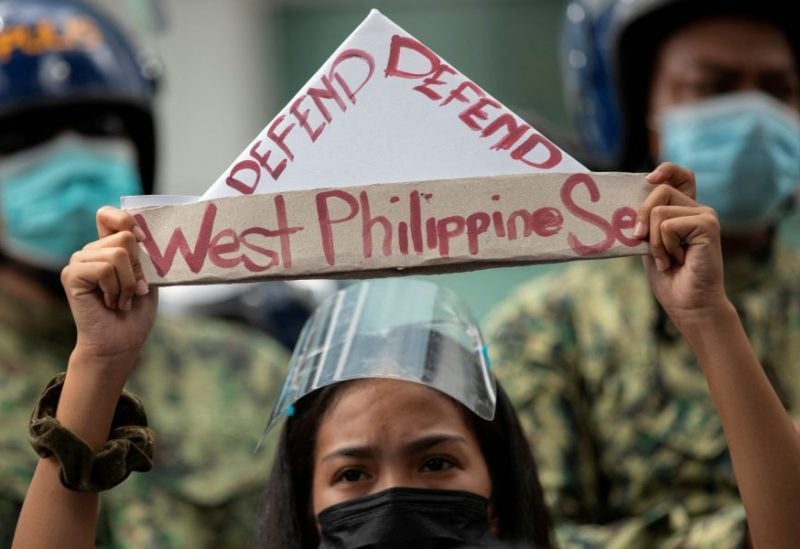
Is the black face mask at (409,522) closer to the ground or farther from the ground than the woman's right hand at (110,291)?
closer to the ground

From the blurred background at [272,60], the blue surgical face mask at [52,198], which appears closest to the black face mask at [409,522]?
the blue surgical face mask at [52,198]

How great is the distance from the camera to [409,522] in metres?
3.13

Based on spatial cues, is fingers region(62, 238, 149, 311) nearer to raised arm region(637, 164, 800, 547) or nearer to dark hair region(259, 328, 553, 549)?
dark hair region(259, 328, 553, 549)

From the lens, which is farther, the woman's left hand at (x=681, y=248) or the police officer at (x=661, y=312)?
the police officer at (x=661, y=312)

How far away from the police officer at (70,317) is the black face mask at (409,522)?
1.18 meters

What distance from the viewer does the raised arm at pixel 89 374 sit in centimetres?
299

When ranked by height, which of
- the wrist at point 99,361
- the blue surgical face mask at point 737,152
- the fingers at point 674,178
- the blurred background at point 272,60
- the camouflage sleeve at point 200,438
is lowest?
the wrist at point 99,361

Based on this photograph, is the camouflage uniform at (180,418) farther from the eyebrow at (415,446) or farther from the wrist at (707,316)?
the wrist at (707,316)

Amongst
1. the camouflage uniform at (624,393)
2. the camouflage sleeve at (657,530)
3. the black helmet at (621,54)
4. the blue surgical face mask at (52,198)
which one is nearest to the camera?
the camouflage sleeve at (657,530)

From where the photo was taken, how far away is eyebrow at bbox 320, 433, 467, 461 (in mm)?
3240

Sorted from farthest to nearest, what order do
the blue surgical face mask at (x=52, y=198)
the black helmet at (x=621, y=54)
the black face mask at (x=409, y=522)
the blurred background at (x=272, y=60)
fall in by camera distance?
the blurred background at (x=272, y=60) → the blue surgical face mask at (x=52, y=198) → the black helmet at (x=621, y=54) → the black face mask at (x=409, y=522)

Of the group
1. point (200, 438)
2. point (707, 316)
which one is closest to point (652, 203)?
point (707, 316)

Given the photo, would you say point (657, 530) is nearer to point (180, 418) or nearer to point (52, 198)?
point (180, 418)

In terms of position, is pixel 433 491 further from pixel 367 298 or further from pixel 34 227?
pixel 34 227
